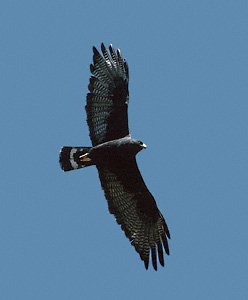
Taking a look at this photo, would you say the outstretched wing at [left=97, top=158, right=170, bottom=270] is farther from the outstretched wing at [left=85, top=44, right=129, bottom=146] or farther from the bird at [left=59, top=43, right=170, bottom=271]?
the outstretched wing at [left=85, top=44, right=129, bottom=146]

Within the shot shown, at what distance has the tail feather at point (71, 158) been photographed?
11.8m

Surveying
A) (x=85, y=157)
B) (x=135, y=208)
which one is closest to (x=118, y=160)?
(x=85, y=157)

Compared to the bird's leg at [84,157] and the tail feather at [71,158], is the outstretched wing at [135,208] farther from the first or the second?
the tail feather at [71,158]

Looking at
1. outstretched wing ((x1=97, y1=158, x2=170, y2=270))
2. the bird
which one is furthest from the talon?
outstretched wing ((x1=97, y1=158, x2=170, y2=270))

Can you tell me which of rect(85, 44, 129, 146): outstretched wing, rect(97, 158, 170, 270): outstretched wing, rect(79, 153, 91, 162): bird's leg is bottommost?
rect(97, 158, 170, 270): outstretched wing

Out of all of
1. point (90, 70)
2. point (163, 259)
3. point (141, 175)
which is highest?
point (90, 70)

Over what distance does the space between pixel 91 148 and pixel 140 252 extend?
2.21 m

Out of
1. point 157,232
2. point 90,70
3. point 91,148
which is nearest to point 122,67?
point 90,70

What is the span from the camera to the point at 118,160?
11.4 m

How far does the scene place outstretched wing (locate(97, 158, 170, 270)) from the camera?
1146 centimetres

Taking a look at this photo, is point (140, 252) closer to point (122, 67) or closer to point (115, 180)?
point (115, 180)

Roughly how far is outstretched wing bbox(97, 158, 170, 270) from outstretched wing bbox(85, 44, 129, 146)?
65cm

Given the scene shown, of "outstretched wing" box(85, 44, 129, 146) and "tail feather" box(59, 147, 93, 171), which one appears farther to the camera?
"tail feather" box(59, 147, 93, 171)

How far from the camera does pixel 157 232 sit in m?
11.6
